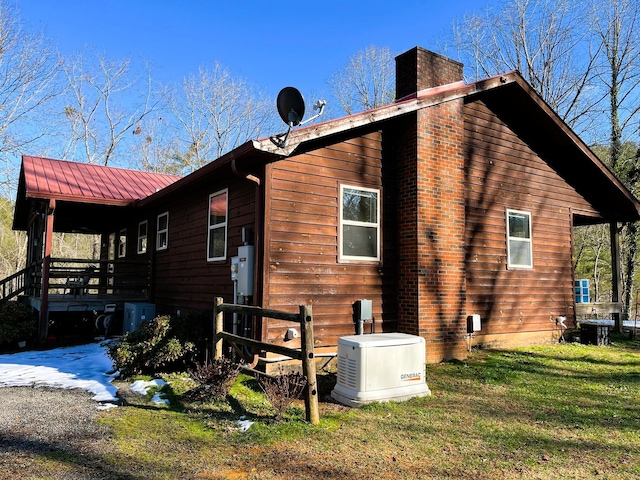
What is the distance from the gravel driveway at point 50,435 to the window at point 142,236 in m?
7.10

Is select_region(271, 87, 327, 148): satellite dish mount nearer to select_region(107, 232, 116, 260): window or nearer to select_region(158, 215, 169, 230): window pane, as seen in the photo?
select_region(158, 215, 169, 230): window pane

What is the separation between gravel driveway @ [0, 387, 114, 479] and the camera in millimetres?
3525

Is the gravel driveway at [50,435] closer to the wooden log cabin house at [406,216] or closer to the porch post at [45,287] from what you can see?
the wooden log cabin house at [406,216]

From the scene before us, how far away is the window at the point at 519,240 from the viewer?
32.7 ft

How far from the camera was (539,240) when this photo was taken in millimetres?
10539

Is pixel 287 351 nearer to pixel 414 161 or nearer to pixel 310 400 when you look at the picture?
pixel 310 400

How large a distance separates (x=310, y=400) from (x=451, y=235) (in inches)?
185

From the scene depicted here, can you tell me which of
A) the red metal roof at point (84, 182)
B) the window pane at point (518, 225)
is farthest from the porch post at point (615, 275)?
the red metal roof at point (84, 182)

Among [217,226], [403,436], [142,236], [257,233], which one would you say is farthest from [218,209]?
[403,436]

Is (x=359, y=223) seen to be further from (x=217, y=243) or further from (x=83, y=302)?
(x=83, y=302)

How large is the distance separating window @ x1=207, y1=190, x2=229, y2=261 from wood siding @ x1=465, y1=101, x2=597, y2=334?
15.7ft

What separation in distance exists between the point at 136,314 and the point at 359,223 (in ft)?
20.0

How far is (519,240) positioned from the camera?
10.2 m

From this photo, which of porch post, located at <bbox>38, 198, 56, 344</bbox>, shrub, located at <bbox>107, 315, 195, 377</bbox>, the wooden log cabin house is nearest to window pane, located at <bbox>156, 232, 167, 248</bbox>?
the wooden log cabin house
